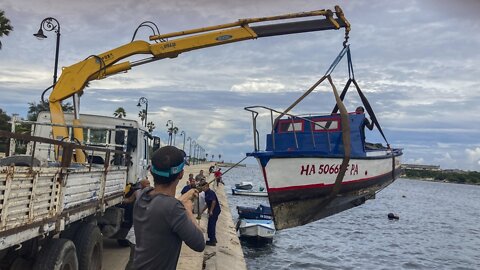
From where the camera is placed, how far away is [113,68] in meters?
12.9

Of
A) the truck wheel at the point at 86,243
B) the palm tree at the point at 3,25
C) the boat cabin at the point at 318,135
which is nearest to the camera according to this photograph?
the truck wheel at the point at 86,243

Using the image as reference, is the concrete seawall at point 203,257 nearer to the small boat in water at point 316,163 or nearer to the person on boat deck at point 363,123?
the small boat in water at point 316,163


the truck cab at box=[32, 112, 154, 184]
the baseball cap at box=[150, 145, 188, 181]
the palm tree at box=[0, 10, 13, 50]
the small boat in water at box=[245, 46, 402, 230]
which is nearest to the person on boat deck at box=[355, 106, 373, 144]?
the small boat in water at box=[245, 46, 402, 230]

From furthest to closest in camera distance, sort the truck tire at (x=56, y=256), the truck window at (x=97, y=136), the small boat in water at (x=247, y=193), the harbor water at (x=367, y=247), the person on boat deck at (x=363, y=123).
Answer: the small boat in water at (x=247, y=193) < the harbor water at (x=367, y=247) < the person on boat deck at (x=363, y=123) < the truck window at (x=97, y=136) < the truck tire at (x=56, y=256)

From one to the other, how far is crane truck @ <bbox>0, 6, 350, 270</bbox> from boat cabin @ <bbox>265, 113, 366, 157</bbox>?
2503 mm

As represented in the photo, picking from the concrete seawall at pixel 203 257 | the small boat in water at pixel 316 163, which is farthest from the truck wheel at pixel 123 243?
the small boat in water at pixel 316 163

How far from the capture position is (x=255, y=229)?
73.6 ft

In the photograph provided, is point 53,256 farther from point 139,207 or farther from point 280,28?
point 280,28

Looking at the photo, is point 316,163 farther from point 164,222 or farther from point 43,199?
point 164,222

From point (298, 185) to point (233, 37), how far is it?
4.70 m

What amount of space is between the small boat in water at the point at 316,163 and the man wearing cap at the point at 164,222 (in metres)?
8.03

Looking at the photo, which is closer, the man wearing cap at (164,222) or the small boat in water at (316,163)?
the man wearing cap at (164,222)

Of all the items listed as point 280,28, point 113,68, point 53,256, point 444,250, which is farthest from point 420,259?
point 53,256

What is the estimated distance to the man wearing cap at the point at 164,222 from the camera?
2781 mm
